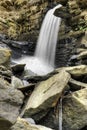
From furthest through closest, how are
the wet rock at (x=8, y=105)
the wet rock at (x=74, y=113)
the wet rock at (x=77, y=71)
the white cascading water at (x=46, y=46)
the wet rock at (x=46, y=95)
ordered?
1. the white cascading water at (x=46, y=46)
2. the wet rock at (x=77, y=71)
3. the wet rock at (x=74, y=113)
4. the wet rock at (x=46, y=95)
5. the wet rock at (x=8, y=105)

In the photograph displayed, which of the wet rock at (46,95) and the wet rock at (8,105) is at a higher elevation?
the wet rock at (8,105)

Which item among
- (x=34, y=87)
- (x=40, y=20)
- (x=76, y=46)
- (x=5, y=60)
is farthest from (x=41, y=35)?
(x=34, y=87)

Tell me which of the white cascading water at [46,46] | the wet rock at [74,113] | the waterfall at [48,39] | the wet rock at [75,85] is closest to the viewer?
the wet rock at [74,113]

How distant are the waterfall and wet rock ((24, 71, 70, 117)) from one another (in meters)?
5.63

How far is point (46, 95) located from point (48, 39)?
755 cm

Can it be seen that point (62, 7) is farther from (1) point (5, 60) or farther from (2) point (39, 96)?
(2) point (39, 96)

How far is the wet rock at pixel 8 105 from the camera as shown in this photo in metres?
4.20

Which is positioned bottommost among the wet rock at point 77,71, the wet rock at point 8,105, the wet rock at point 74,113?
the wet rock at point 74,113

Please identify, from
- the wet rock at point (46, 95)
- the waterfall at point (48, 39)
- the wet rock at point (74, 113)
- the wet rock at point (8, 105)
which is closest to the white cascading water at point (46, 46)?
the waterfall at point (48, 39)

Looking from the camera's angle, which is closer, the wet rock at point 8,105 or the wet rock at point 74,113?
the wet rock at point 8,105

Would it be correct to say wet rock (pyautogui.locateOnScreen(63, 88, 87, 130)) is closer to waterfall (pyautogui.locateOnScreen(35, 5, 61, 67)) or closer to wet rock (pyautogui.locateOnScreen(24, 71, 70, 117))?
wet rock (pyautogui.locateOnScreen(24, 71, 70, 117))

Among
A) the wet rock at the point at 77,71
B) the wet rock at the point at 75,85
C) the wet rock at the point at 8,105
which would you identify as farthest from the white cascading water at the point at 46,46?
the wet rock at the point at 8,105

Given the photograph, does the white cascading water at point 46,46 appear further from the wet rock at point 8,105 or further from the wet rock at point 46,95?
the wet rock at point 8,105

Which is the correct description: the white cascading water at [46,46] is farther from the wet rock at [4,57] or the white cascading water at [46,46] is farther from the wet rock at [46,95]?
the wet rock at [46,95]
